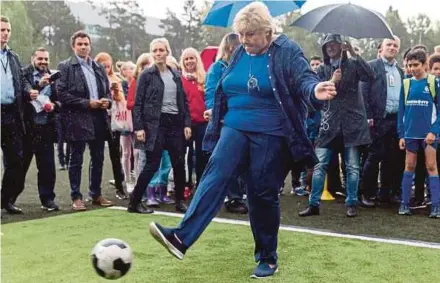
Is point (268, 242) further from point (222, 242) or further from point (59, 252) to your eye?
point (59, 252)

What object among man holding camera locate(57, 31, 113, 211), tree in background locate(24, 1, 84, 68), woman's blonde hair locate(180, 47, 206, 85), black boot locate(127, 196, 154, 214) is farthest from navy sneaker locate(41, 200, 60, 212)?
tree in background locate(24, 1, 84, 68)

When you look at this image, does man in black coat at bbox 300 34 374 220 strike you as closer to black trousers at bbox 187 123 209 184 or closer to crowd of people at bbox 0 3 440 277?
crowd of people at bbox 0 3 440 277

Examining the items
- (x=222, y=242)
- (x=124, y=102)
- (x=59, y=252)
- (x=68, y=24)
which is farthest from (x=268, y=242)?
(x=68, y=24)

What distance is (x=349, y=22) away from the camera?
553cm

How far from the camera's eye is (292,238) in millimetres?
5730

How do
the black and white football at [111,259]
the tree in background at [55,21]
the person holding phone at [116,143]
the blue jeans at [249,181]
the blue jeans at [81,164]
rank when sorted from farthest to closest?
1. the tree in background at [55,21]
2. the person holding phone at [116,143]
3. the blue jeans at [81,164]
4. the blue jeans at [249,181]
5. the black and white football at [111,259]

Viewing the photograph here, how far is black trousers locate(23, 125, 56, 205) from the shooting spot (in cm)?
738

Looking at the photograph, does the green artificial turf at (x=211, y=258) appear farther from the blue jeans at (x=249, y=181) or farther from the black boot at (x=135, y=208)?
the black boot at (x=135, y=208)

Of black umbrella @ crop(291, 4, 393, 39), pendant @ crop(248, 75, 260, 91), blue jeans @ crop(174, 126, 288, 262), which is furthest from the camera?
black umbrella @ crop(291, 4, 393, 39)

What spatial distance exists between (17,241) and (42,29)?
177ft

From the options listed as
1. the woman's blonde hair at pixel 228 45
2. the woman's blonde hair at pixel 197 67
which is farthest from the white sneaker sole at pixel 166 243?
the woman's blonde hair at pixel 197 67

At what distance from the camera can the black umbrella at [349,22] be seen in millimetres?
5461

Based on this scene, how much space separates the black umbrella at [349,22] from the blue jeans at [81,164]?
3136mm

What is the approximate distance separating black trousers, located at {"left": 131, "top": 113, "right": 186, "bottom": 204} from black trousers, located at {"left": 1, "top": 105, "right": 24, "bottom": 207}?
134 centimetres
